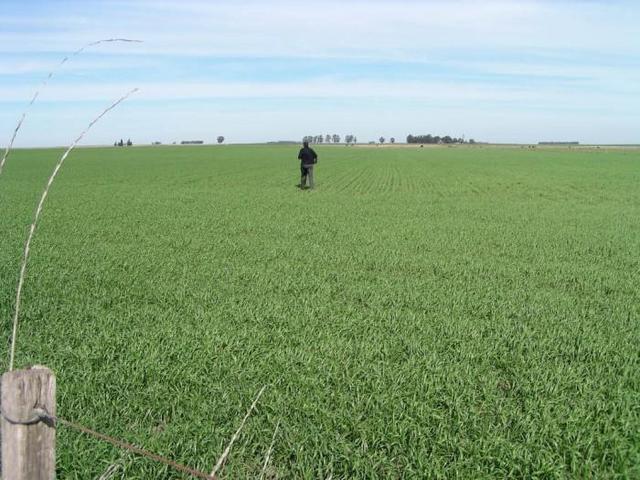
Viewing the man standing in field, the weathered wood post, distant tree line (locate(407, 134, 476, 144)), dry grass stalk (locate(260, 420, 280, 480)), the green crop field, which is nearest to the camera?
the weathered wood post

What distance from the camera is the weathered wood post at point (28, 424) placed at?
2.14m

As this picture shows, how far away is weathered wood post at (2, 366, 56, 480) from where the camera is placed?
214 centimetres

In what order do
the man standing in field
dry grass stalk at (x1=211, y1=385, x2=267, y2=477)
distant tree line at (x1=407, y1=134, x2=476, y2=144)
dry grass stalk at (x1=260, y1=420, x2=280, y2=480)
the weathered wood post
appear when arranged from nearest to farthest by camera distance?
the weathered wood post < dry grass stalk at (x1=211, y1=385, x2=267, y2=477) < dry grass stalk at (x1=260, y1=420, x2=280, y2=480) < the man standing in field < distant tree line at (x1=407, y1=134, x2=476, y2=144)

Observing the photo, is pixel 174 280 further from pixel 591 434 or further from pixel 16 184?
pixel 16 184

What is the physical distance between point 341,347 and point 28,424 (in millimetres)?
3888

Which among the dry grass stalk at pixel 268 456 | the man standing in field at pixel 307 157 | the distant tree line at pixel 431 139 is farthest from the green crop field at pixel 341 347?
the distant tree line at pixel 431 139

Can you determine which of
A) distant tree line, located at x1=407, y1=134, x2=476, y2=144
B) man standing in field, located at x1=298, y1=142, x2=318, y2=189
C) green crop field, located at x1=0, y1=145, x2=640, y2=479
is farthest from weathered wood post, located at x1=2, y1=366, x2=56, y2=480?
distant tree line, located at x1=407, y1=134, x2=476, y2=144

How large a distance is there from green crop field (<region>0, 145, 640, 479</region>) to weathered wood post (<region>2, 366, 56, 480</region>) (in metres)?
1.61

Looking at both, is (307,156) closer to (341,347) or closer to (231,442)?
(341,347)

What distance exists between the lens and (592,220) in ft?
54.9

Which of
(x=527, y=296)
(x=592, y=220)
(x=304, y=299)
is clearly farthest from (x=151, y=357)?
(x=592, y=220)

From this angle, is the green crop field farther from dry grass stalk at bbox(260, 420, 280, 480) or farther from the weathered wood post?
the weathered wood post

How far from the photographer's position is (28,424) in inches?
85.7

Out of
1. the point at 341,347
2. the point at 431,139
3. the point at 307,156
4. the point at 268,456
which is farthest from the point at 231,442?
the point at 431,139
